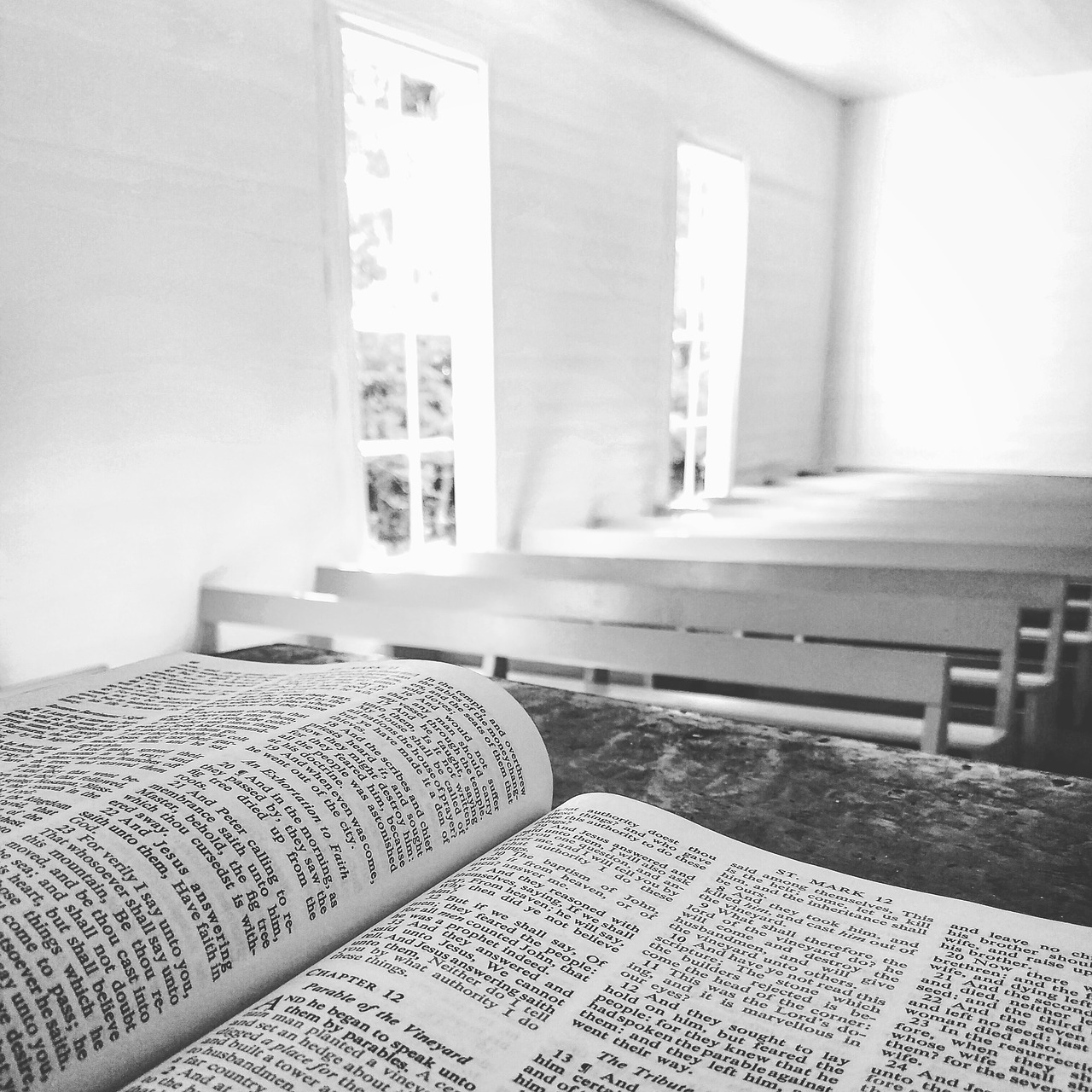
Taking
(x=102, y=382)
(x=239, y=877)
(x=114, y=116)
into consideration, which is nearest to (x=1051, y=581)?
(x=239, y=877)

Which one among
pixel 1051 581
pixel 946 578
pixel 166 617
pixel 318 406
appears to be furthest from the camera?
pixel 318 406

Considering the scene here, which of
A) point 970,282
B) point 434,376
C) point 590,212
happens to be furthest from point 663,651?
point 970,282

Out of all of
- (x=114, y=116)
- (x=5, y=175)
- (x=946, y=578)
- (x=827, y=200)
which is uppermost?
(x=827, y=200)

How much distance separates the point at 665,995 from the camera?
49cm

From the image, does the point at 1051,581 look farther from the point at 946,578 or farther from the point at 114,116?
the point at 114,116

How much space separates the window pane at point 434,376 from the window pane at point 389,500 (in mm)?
336

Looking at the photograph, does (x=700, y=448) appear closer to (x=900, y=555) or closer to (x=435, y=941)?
(x=900, y=555)

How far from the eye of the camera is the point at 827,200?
657 cm

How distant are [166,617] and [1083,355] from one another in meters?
5.83

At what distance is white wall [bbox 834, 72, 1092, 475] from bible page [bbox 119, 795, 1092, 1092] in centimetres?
647

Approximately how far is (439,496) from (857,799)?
178 inches

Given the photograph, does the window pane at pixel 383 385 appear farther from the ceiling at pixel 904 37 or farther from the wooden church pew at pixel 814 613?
the wooden church pew at pixel 814 613

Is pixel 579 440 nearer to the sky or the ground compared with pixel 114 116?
nearer to the ground

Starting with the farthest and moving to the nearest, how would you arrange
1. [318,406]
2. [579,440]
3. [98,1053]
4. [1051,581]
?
1. [579,440]
2. [318,406]
3. [1051,581]
4. [98,1053]
